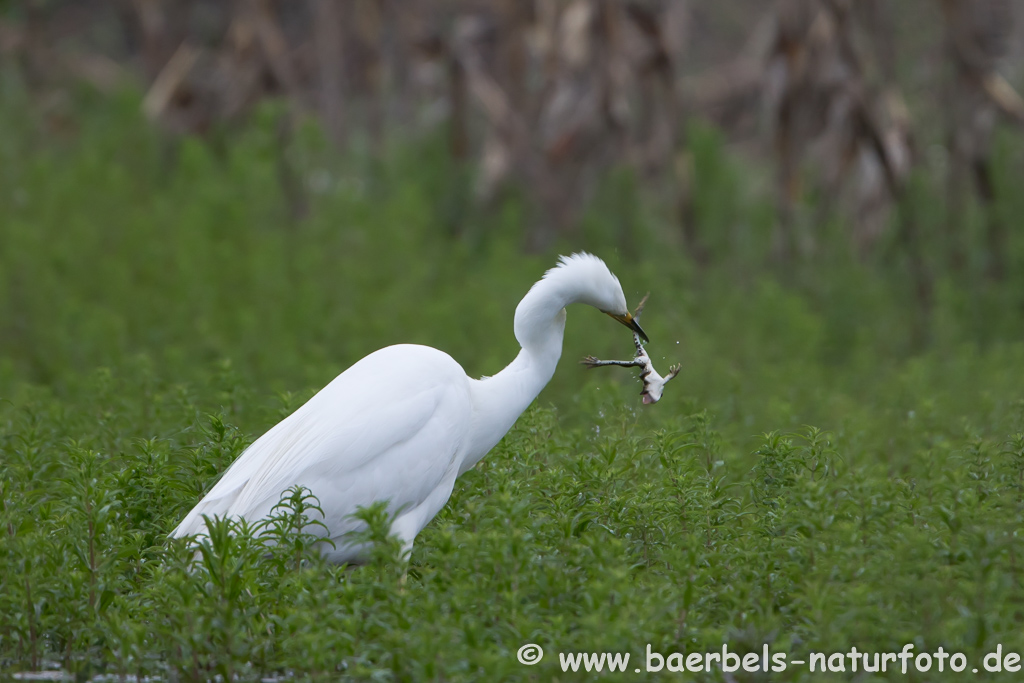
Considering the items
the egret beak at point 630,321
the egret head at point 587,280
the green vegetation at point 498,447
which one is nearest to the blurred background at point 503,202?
Answer: the green vegetation at point 498,447

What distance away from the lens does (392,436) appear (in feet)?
12.2

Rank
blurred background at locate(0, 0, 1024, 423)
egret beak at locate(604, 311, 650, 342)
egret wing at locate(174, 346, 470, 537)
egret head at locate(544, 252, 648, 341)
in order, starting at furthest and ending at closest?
blurred background at locate(0, 0, 1024, 423)
egret beak at locate(604, 311, 650, 342)
egret head at locate(544, 252, 648, 341)
egret wing at locate(174, 346, 470, 537)

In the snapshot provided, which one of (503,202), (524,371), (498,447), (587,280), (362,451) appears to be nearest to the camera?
(362,451)

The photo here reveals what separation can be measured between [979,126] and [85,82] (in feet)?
31.8

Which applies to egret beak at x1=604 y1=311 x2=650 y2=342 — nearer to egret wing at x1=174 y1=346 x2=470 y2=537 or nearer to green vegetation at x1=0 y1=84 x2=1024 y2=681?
green vegetation at x1=0 y1=84 x2=1024 y2=681

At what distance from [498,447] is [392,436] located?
2.69 ft

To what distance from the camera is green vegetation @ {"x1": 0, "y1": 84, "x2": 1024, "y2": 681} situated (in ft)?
9.54

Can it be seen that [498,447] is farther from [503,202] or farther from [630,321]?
[503,202]

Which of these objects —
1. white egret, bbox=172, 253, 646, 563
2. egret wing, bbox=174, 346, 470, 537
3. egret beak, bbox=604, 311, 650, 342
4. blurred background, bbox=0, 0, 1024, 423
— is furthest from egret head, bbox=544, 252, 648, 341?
blurred background, bbox=0, 0, 1024, 423

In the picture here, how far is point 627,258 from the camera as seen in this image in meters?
9.40

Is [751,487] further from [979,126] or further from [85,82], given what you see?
[85,82]

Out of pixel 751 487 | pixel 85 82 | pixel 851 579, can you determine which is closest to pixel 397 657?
pixel 851 579

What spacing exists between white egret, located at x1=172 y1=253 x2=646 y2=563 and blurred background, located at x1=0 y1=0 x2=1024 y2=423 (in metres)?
2.02

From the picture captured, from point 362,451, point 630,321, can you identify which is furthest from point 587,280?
point 362,451
